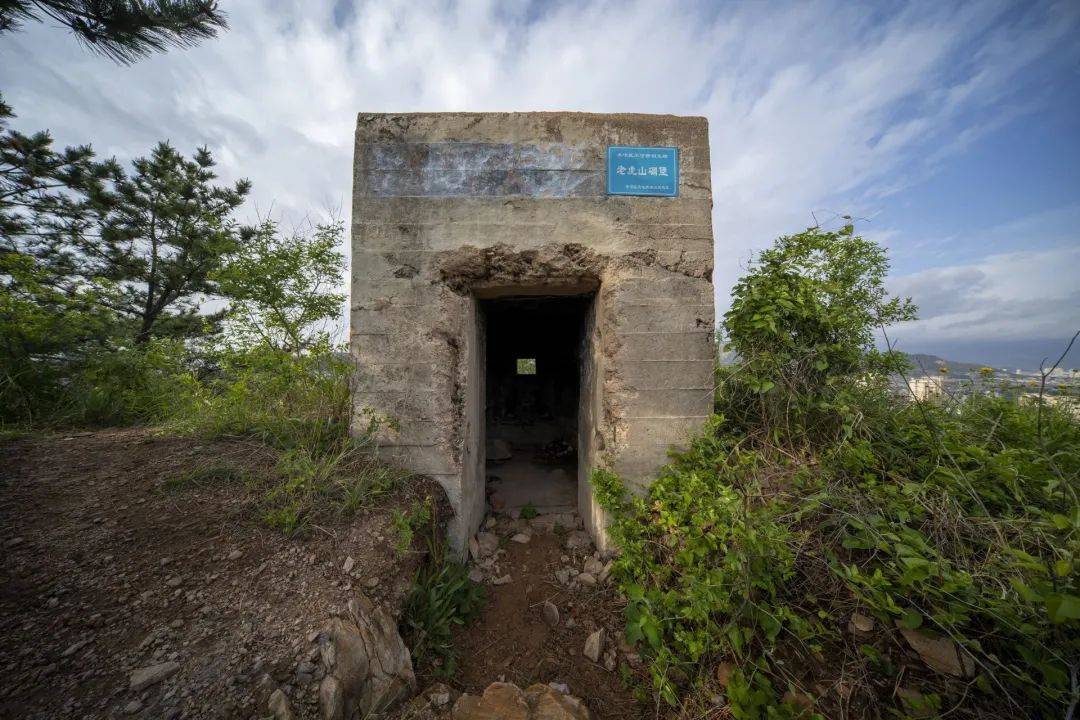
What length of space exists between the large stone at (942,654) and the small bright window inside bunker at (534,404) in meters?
2.81

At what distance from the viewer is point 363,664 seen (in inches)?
70.2

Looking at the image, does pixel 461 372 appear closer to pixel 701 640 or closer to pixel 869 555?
pixel 701 640

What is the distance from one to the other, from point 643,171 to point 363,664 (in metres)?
3.68

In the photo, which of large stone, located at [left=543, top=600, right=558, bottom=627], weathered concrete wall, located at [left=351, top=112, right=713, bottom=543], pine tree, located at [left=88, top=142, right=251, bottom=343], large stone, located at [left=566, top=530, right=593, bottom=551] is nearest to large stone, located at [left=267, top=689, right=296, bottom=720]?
weathered concrete wall, located at [left=351, top=112, right=713, bottom=543]

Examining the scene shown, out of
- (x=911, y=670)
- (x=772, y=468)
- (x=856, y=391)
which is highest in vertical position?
(x=856, y=391)

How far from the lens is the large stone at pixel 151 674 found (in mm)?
1399

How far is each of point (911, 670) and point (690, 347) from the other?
201 centimetres

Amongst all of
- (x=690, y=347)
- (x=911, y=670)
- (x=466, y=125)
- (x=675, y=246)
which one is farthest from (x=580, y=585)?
(x=466, y=125)

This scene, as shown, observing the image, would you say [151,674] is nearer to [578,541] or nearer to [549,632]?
[549,632]

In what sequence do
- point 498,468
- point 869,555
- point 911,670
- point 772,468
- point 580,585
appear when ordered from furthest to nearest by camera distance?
point 498,468
point 580,585
point 772,468
point 869,555
point 911,670

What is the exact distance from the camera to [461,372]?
2.95 meters

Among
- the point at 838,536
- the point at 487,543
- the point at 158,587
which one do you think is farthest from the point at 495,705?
the point at 838,536

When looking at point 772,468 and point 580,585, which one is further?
point 580,585

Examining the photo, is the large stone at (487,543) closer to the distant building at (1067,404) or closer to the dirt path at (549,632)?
the dirt path at (549,632)
